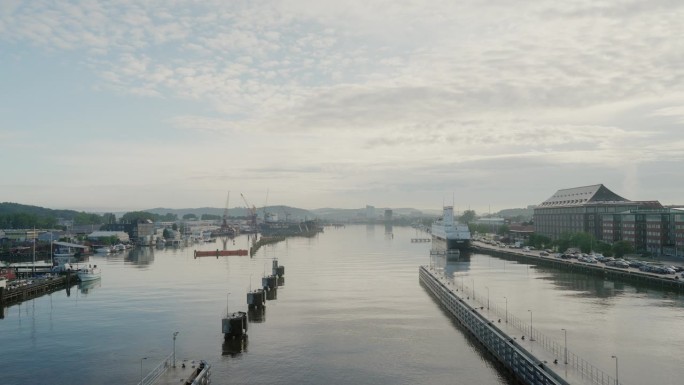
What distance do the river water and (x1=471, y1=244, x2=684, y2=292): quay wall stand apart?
244 cm

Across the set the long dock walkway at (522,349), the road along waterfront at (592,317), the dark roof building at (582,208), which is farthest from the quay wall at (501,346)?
the dark roof building at (582,208)

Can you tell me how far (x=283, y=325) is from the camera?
1529 inches

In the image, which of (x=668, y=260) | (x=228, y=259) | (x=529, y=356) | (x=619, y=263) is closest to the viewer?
(x=529, y=356)

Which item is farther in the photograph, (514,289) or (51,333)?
(514,289)

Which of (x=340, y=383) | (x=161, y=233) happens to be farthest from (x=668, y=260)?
(x=161, y=233)

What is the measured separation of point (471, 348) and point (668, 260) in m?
53.4

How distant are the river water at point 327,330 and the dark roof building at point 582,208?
39766mm

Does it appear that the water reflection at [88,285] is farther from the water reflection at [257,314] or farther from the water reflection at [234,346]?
the water reflection at [234,346]

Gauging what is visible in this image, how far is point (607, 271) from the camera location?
6412cm

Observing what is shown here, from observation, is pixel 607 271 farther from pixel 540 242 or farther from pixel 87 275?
pixel 87 275

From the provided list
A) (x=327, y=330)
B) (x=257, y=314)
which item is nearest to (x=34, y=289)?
(x=257, y=314)

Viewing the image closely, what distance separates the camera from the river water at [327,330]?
2766cm

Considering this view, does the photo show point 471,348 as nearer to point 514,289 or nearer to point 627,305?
point 627,305

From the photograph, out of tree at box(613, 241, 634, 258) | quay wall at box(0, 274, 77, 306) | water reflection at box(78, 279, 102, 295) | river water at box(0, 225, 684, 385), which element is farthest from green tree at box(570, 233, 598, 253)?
quay wall at box(0, 274, 77, 306)
